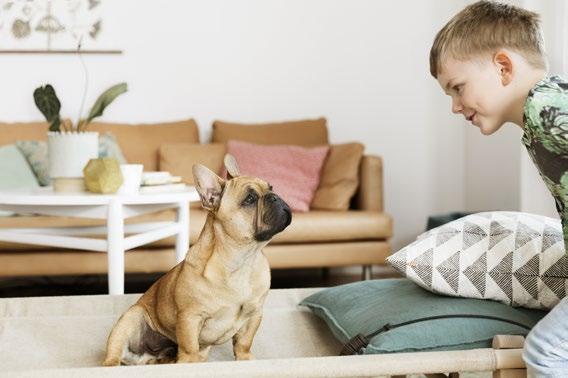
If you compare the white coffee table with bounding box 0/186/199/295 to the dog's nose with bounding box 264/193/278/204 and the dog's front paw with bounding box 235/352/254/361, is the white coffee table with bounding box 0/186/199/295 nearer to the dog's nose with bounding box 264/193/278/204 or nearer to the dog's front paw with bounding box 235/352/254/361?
the dog's front paw with bounding box 235/352/254/361

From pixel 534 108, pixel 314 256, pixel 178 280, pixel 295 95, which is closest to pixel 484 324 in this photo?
pixel 534 108

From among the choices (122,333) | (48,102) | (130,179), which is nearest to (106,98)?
(48,102)

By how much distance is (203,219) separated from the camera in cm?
392

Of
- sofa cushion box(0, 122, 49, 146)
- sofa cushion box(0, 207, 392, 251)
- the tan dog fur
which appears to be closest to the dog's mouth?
the tan dog fur

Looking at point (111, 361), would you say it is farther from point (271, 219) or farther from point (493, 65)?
point (493, 65)

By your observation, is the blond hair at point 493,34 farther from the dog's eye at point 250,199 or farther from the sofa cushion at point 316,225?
the sofa cushion at point 316,225

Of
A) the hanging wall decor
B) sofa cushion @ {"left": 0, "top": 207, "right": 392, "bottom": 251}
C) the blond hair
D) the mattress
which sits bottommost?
sofa cushion @ {"left": 0, "top": 207, "right": 392, "bottom": 251}

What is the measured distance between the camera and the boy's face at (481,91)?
5.07ft

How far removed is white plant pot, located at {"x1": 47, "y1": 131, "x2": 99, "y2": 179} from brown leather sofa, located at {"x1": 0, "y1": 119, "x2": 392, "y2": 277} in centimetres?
83

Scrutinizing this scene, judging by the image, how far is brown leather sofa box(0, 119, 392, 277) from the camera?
3.80 m

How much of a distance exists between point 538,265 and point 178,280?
27.7 inches

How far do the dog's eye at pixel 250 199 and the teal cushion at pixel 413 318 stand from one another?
35 centimetres

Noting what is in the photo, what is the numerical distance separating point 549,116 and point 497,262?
45 cm

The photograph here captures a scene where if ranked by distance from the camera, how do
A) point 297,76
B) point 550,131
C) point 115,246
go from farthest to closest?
point 297,76, point 115,246, point 550,131
